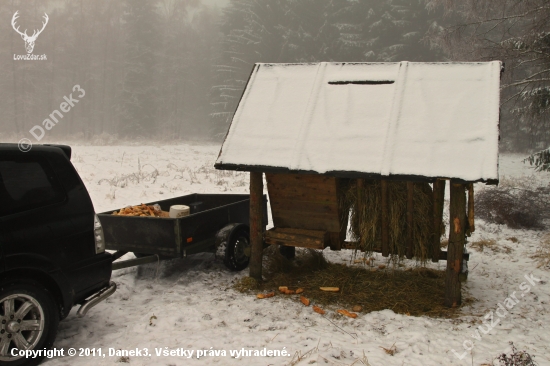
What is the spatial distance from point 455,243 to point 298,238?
2295 mm

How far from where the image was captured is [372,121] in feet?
Result: 19.9

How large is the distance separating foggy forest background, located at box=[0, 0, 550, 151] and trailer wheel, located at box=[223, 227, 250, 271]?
2448cm

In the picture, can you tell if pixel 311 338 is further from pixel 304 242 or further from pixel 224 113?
pixel 224 113

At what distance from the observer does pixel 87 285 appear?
4.71m

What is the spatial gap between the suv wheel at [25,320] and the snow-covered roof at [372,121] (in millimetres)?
3008

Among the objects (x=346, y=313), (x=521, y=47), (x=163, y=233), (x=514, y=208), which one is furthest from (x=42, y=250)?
(x=521, y=47)

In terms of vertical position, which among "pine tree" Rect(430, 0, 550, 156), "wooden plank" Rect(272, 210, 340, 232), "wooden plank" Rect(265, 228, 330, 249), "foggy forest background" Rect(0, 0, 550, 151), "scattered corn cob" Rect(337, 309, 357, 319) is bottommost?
"scattered corn cob" Rect(337, 309, 357, 319)

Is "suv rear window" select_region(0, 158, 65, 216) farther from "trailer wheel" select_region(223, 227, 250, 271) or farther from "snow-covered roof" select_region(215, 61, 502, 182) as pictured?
"trailer wheel" select_region(223, 227, 250, 271)

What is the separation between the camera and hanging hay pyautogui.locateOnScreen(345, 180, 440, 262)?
6.21 metres

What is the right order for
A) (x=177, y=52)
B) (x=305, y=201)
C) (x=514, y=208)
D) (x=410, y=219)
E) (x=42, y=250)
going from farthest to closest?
(x=177, y=52)
(x=514, y=208)
(x=305, y=201)
(x=410, y=219)
(x=42, y=250)

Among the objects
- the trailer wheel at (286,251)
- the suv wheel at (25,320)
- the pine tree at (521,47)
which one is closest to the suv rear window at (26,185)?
the suv wheel at (25,320)

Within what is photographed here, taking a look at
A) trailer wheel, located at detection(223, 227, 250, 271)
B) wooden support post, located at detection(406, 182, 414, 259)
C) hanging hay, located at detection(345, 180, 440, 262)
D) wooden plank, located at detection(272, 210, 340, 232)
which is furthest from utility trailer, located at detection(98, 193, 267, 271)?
wooden support post, located at detection(406, 182, 414, 259)

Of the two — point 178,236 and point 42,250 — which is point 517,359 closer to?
point 178,236

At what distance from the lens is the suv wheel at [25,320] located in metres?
3.91
